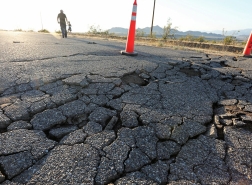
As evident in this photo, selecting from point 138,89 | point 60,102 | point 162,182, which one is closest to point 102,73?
point 138,89

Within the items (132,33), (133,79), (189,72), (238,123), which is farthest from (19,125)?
(132,33)

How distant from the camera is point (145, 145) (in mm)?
1430

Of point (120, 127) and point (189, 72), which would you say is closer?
point (120, 127)

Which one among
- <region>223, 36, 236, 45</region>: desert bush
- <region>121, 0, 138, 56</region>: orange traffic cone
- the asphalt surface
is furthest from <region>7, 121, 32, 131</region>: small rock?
<region>223, 36, 236, 45</region>: desert bush

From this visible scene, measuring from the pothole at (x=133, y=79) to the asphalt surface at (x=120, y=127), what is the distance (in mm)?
17

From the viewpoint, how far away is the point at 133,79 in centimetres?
275

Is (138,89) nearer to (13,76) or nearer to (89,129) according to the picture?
(89,129)

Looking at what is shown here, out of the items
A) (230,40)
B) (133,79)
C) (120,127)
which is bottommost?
(120,127)

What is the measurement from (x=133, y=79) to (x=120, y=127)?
4.07ft

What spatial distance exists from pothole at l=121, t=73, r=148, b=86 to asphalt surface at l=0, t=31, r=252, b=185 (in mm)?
17

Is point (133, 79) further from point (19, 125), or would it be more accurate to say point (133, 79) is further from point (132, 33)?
point (132, 33)

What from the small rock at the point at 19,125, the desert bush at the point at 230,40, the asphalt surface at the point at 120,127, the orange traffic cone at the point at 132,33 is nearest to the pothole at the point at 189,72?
the asphalt surface at the point at 120,127

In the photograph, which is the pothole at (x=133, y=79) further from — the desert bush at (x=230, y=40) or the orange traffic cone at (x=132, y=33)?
the desert bush at (x=230, y=40)

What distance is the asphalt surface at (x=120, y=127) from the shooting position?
46.7 inches
